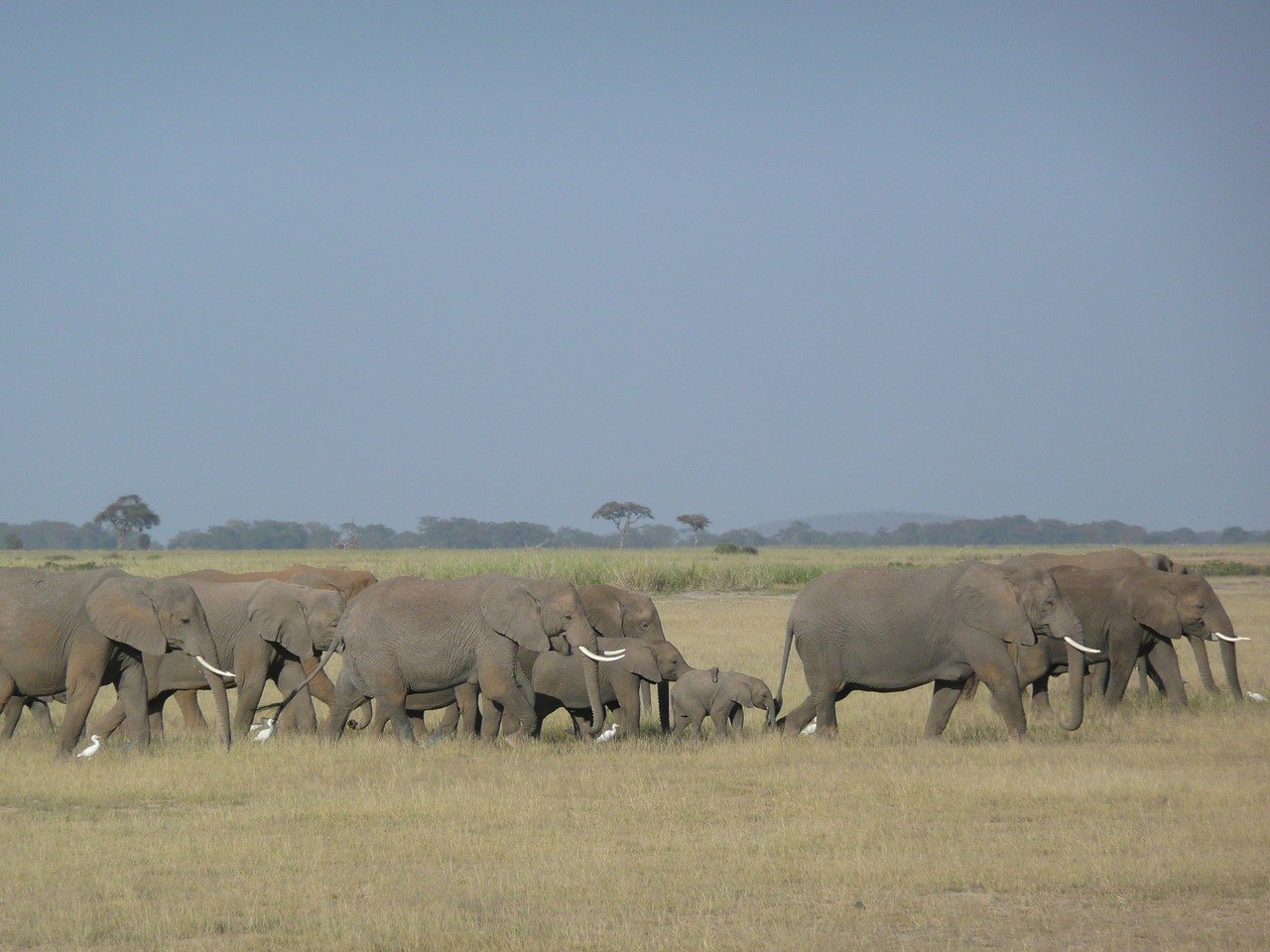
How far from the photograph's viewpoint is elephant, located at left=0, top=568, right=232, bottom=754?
44.1ft

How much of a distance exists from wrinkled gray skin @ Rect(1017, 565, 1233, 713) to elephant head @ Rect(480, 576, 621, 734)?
5118 millimetres

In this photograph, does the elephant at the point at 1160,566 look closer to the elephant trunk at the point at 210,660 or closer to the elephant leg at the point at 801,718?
the elephant leg at the point at 801,718

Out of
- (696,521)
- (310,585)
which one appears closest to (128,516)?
(696,521)

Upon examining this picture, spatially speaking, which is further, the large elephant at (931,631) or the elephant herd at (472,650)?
the large elephant at (931,631)

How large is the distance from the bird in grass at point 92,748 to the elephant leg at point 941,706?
6.55 m

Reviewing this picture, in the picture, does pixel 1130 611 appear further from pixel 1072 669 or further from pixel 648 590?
pixel 648 590

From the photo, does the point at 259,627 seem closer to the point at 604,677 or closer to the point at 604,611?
the point at 604,677

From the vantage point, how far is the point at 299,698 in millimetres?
15750

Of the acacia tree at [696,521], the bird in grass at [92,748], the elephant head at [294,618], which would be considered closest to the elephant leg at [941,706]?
the elephant head at [294,618]

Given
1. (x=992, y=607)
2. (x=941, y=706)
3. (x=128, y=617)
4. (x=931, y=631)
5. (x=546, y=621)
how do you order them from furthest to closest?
(x=941, y=706) → (x=546, y=621) → (x=931, y=631) → (x=992, y=607) → (x=128, y=617)

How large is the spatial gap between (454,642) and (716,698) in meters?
2.66

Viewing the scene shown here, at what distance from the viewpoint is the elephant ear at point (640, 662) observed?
15398 mm

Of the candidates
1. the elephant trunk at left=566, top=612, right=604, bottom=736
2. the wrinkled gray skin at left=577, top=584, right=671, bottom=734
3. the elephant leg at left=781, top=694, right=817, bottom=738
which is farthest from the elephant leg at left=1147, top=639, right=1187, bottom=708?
the elephant trunk at left=566, top=612, right=604, bottom=736

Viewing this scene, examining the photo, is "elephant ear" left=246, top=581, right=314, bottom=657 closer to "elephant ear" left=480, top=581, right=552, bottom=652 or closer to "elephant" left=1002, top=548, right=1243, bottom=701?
"elephant ear" left=480, top=581, right=552, bottom=652
